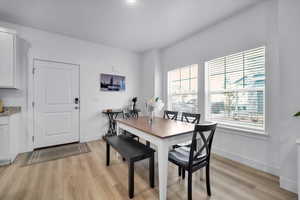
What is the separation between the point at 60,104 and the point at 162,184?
10.1 feet

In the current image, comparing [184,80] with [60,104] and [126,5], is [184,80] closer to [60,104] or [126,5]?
[126,5]

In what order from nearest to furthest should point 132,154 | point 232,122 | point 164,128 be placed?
1. point 132,154
2. point 164,128
3. point 232,122

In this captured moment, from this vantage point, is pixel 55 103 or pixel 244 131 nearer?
pixel 244 131

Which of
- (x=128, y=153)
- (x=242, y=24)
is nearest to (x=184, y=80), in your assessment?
(x=242, y=24)

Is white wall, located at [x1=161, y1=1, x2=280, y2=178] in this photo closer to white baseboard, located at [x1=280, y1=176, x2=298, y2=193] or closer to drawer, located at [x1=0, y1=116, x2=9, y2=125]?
white baseboard, located at [x1=280, y1=176, x2=298, y2=193]

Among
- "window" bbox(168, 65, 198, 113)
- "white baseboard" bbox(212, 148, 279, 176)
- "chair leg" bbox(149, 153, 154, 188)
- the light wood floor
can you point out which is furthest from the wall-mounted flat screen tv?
"white baseboard" bbox(212, 148, 279, 176)

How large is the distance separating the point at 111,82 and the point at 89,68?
712mm

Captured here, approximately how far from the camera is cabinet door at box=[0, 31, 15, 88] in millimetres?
2352

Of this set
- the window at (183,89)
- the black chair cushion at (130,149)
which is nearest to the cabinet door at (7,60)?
the black chair cushion at (130,149)

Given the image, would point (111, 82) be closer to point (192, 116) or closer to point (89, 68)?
point (89, 68)

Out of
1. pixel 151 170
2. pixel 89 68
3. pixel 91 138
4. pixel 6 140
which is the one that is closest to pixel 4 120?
pixel 6 140

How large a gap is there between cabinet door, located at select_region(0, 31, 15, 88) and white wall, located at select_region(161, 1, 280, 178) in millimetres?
3794

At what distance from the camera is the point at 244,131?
2.26 metres

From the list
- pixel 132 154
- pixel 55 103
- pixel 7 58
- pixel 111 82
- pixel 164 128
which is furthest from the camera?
pixel 111 82
